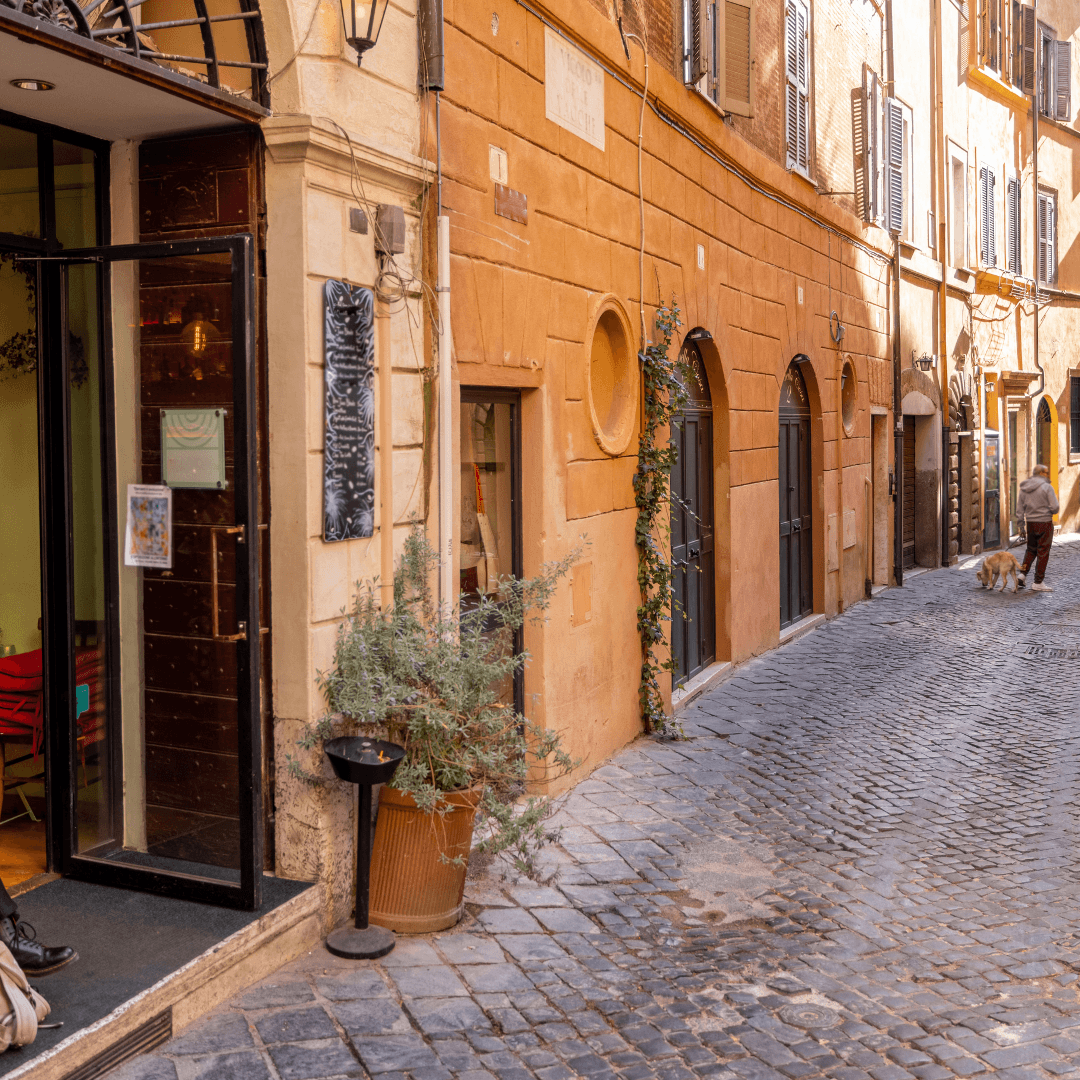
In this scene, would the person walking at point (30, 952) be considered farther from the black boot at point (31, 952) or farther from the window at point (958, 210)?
the window at point (958, 210)

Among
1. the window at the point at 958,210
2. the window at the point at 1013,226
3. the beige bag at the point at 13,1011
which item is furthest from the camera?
the window at the point at 1013,226

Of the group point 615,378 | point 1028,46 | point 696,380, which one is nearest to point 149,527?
point 615,378

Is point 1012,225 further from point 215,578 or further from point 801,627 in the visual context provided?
point 215,578

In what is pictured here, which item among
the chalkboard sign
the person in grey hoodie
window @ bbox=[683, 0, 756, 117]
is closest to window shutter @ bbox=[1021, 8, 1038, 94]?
the person in grey hoodie

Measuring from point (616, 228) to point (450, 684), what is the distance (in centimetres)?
386

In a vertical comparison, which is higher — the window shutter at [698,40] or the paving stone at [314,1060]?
the window shutter at [698,40]

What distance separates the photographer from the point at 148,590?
4727 mm

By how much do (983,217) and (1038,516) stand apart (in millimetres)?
6965

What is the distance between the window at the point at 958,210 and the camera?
19094mm

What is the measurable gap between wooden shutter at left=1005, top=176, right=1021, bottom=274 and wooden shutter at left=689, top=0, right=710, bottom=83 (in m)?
Answer: 13.8

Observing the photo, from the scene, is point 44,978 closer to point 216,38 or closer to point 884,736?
point 216,38

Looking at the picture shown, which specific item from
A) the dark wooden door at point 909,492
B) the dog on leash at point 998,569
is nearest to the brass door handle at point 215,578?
the dog on leash at point 998,569

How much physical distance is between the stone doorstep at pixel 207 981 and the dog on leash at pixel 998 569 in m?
12.8

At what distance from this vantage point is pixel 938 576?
17.5 meters
